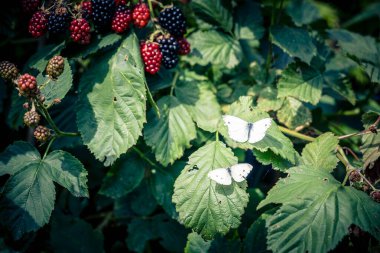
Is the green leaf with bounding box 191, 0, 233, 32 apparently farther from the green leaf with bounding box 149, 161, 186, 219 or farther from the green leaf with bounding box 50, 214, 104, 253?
the green leaf with bounding box 50, 214, 104, 253

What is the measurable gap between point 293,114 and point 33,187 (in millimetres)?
1453

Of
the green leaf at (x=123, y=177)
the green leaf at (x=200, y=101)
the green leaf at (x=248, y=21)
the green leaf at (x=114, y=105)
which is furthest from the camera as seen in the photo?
the green leaf at (x=248, y=21)

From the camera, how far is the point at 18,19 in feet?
7.41

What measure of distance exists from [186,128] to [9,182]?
88 cm

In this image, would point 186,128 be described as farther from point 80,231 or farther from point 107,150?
point 80,231

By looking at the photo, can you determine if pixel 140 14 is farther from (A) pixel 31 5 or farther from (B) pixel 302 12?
(B) pixel 302 12

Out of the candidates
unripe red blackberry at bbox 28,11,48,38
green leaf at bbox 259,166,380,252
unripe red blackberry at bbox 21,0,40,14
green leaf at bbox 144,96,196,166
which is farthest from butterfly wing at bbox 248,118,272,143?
unripe red blackberry at bbox 21,0,40,14

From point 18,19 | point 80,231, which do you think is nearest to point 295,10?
point 18,19

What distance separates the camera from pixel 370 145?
167 cm

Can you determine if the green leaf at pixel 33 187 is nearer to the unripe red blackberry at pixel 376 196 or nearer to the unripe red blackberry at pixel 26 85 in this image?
the unripe red blackberry at pixel 26 85

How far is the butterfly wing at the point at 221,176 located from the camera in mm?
1332

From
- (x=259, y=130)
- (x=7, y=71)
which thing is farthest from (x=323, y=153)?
(x=7, y=71)

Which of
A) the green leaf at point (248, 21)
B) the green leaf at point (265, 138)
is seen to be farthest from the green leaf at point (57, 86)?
the green leaf at point (248, 21)

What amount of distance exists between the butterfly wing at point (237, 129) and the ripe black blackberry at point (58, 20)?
90 cm
